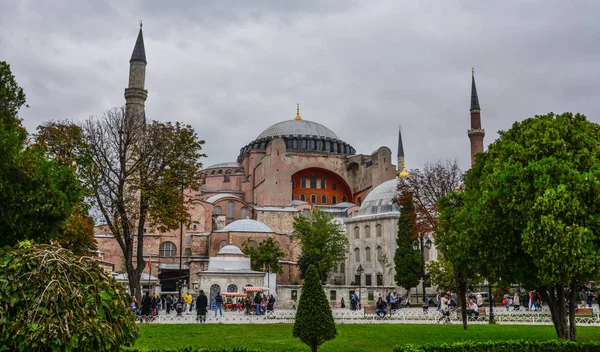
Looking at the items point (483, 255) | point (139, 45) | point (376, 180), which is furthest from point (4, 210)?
point (376, 180)

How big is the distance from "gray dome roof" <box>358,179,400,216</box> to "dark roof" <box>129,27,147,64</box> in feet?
57.7

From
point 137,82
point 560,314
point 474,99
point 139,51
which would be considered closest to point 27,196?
point 560,314

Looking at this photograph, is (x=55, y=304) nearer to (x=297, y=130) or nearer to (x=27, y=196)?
(x=27, y=196)

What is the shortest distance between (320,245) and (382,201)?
Result: 6.20 metres

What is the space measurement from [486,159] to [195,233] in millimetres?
31234

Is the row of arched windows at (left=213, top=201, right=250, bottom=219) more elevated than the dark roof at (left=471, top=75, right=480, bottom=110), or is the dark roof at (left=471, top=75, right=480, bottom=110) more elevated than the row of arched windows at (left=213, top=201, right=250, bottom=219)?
the dark roof at (left=471, top=75, right=480, bottom=110)

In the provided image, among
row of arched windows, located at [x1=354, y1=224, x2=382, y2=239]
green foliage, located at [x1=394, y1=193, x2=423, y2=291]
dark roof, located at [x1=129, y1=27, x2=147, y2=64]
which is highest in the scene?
dark roof, located at [x1=129, y1=27, x2=147, y2=64]

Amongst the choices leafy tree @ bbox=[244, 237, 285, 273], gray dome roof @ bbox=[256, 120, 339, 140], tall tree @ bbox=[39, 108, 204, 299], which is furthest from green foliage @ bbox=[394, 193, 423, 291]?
gray dome roof @ bbox=[256, 120, 339, 140]

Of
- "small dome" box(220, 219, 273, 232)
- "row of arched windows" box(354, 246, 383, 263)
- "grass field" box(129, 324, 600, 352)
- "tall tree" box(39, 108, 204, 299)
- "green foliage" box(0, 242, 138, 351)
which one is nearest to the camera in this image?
"green foliage" box(0, 242, 138, 351)

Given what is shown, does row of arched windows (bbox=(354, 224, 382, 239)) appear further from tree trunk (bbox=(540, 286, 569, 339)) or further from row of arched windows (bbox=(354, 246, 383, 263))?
tree trunk (bbox=(540, 286, 569, 339))

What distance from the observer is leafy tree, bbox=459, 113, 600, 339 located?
1133cm

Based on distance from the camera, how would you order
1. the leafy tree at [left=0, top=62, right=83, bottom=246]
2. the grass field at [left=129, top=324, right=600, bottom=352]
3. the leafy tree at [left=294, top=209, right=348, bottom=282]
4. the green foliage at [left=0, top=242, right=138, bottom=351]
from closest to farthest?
1. the green foliage at [left=0, top=242, right=138, bottom=351]
2. the leafy tree at [left=0, top=62, right=83, bottom=246]
3. the grass field at [left=129, top=324, right=600, bottom=352]
4. the leafy tree at [left=294, top=209, right=348, bottom=282]

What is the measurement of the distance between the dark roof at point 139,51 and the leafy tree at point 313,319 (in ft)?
95.2

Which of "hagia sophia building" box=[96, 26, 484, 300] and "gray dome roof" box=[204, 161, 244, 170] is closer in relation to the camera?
"hagia sophia building" box=[96, 26, 484, 300]
